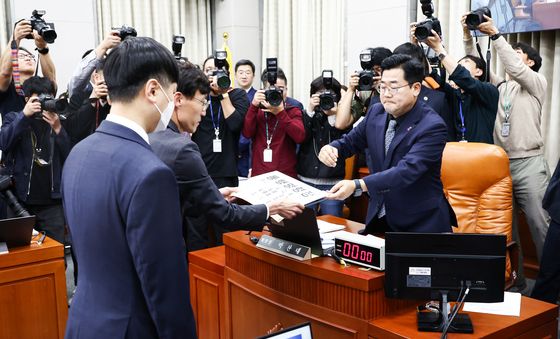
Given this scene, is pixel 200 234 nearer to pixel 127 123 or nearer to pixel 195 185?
pixel 195 185

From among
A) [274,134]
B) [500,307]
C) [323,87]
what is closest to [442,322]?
[500,307]

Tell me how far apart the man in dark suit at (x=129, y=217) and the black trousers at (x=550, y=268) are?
2.15m

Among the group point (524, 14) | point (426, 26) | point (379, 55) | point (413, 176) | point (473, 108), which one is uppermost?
point (524, 14)

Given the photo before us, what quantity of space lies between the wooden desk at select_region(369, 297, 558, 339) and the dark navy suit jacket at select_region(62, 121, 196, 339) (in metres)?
0.67

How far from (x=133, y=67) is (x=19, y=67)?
271 cm

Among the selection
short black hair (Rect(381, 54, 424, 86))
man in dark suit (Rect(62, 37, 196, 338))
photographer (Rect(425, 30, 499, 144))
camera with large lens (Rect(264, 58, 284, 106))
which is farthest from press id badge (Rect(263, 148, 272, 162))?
man in dark suit (Rect(62, 37, 196, 338))

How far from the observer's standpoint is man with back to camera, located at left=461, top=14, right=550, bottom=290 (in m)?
3.28

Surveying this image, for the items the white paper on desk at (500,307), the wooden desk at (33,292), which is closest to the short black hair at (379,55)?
the white paper on desk at (500,307)

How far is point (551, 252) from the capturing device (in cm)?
282

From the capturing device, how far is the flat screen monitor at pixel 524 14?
142 inches

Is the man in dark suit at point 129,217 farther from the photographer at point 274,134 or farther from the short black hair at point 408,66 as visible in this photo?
the photographer at point 274,134

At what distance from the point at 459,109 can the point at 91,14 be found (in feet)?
12.3

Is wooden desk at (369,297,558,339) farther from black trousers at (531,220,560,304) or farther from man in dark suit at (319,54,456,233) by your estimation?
black trousers at (531,220,560,304)

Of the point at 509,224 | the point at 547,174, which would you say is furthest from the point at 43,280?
the point at 547,174
